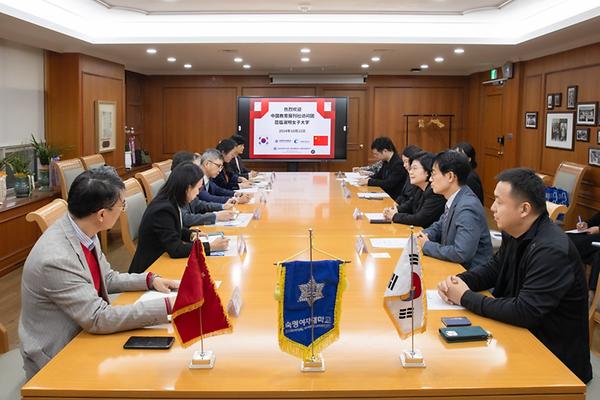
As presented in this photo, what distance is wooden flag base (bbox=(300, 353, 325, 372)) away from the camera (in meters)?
1.76

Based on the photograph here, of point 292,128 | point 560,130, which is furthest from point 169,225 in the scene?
point 292,128

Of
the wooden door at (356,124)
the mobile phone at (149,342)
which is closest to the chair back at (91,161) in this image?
the wooden door at (356,124)

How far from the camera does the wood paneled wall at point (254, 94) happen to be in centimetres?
1064

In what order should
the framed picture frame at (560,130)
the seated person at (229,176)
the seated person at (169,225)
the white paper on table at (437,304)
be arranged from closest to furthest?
the white paper on table at (437,304) < the seated person at (169,225) < the seated person at (229,176) < the framed picture frame at (560,130)

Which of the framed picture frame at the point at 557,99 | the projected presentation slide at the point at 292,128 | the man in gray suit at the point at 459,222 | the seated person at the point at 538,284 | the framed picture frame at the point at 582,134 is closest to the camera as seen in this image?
the seated person at the point at 538,284

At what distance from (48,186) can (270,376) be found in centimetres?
561

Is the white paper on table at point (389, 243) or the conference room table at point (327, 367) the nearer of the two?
the conference room table at point (327, 367)

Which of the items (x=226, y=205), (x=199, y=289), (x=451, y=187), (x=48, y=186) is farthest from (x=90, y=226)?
(x=48, y=186)

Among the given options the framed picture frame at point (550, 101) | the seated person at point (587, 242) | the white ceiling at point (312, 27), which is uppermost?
the white ceiling at point (312, 27)

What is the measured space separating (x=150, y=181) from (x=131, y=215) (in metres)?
1.20

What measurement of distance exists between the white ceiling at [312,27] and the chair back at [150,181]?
1686mm

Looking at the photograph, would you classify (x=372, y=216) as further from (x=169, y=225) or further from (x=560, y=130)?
(x=560, y=130)

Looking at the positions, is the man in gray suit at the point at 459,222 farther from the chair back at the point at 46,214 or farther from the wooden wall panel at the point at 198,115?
the wooden wall panel at the point at 198,115

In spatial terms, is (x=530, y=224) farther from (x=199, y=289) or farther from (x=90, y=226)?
(x=90, y=226)
